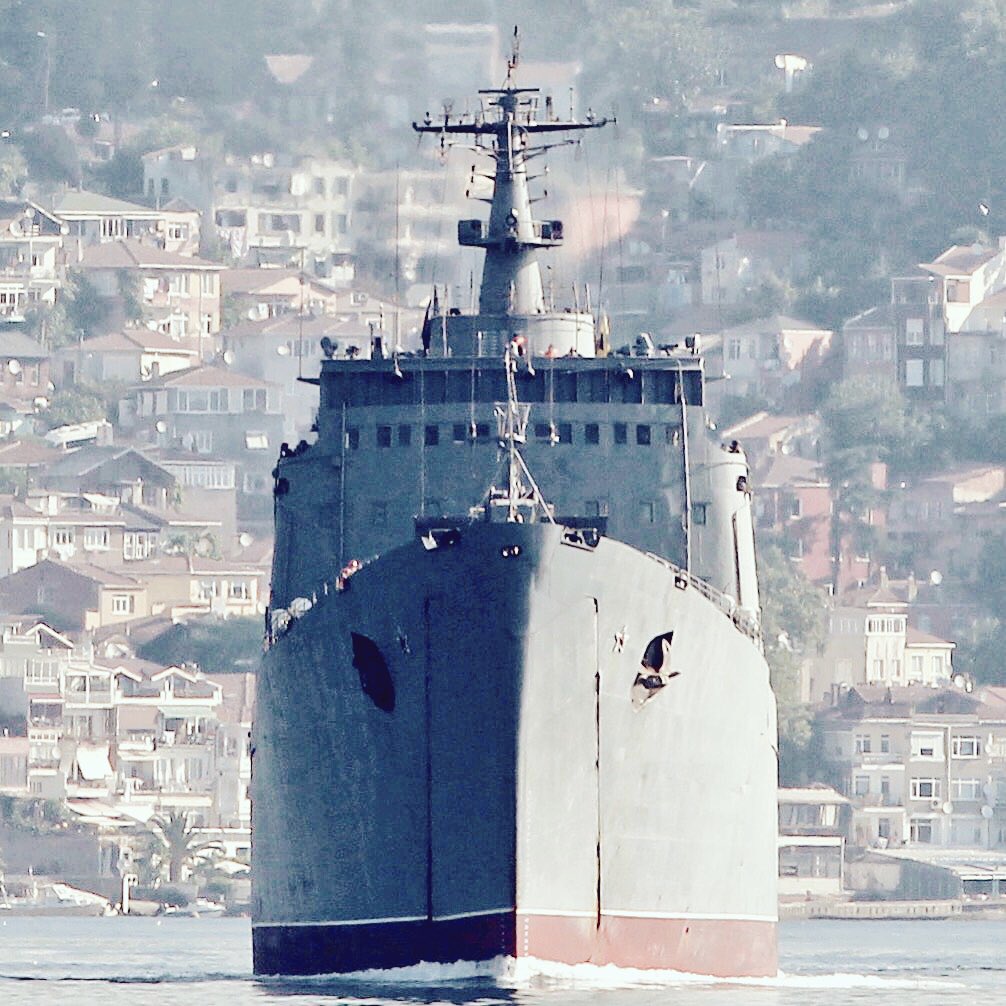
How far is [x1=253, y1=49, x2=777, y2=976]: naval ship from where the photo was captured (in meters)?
67.9

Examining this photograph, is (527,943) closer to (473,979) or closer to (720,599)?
(473,979)

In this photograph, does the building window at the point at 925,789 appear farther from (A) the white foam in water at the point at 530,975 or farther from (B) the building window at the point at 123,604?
(A) the white foam in water at the point at 530,975

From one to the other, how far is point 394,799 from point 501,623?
2.64 m

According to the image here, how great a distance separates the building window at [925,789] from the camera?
15888 cm

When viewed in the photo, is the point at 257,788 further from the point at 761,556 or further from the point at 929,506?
the point at 929,506

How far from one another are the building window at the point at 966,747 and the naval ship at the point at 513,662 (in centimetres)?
8321

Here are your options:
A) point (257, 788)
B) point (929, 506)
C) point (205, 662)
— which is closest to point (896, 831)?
point (205, 662)

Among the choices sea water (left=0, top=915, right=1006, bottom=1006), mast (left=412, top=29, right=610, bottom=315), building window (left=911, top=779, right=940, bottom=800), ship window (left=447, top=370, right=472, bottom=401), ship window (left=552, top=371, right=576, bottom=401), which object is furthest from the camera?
building window (left=911, top=779, right=940, bottom=800)

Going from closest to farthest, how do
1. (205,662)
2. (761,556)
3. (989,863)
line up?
(989,863), (205,662), (761,556)

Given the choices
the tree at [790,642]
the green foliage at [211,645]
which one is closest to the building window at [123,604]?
the green foliage at [211,645]

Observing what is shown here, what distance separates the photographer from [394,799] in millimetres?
68812

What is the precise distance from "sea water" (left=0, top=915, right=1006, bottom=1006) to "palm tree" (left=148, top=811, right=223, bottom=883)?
28.9 meters

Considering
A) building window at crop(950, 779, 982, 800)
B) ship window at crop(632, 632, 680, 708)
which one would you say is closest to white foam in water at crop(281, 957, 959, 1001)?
ship window at crop(632, 632, 680, 708)

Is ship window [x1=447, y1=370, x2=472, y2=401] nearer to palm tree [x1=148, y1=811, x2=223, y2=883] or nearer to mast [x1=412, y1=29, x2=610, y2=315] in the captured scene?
mast [x1=412, y1=29, x2=610, y2=315]
